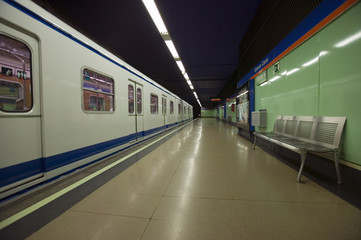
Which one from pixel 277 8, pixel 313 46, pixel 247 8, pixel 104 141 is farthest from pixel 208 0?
pixel 104 141

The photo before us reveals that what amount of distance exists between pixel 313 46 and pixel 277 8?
78.0 inches

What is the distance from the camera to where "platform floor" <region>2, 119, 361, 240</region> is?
1258mm

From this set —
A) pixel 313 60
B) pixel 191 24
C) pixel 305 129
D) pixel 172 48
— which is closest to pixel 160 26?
pixel 191 24

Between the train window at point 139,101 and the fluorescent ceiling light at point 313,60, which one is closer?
the fluorescent ceiling light at point 313,60

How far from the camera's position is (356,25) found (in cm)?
190

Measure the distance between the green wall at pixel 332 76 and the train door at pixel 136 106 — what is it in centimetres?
414

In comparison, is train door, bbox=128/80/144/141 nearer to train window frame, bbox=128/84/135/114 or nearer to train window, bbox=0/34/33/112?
train window frame, bbox=128/84/135/114

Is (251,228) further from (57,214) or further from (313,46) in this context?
(313,46)

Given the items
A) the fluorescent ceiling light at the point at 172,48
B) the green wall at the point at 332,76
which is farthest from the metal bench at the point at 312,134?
the fluorescent ceiling light at the point at 172,48

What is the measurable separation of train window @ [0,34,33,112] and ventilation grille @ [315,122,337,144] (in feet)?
13.7

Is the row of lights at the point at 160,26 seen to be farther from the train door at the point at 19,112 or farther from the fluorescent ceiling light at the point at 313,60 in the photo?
the fluorescent ceiling light at the point at 313,60

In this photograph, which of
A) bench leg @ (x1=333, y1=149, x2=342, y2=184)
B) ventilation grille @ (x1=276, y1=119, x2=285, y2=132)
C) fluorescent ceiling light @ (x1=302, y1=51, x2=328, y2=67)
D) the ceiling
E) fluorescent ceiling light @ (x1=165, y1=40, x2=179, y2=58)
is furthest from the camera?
fluorescent ceiling light @ (x1=165, y1=40, x2=179, y2=58)

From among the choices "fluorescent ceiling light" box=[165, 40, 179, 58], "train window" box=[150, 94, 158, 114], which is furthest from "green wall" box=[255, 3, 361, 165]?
"train window" box=[150, 94, 158, 114]

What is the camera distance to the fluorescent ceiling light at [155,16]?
3865mm
